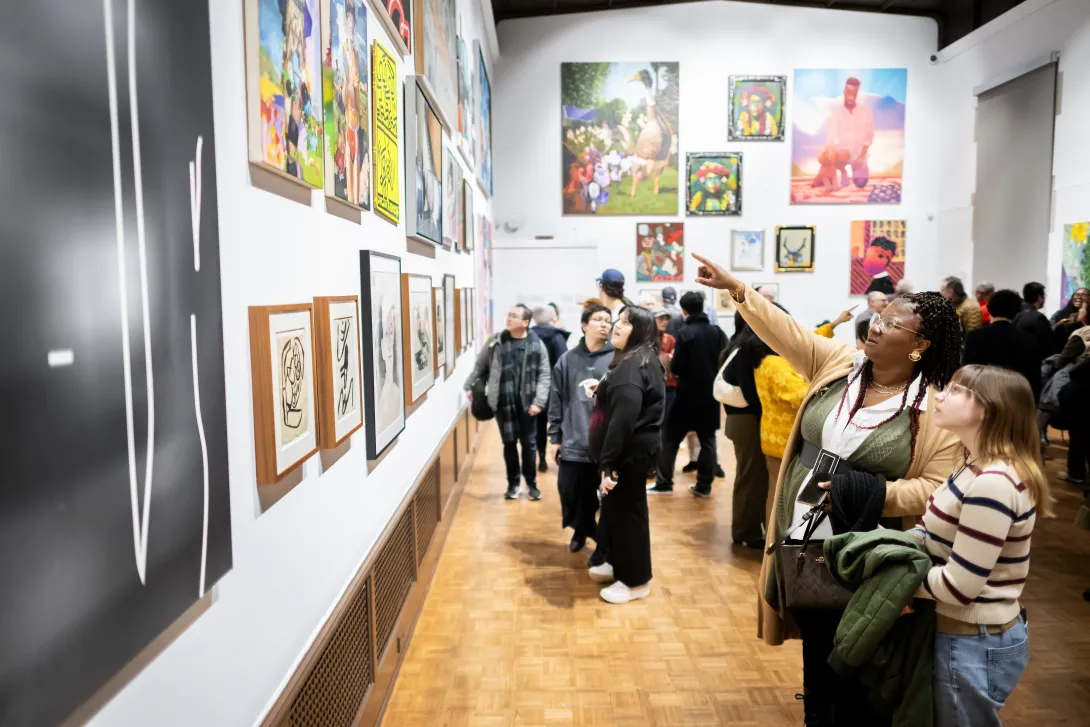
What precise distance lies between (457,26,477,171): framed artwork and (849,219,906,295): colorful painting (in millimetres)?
7861

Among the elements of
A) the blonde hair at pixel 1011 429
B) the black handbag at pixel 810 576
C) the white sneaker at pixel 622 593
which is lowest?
the white sneaker at pixel 622 593

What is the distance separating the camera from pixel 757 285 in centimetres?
1341

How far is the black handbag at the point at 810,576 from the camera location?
8.62 ft

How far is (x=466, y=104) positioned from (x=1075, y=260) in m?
8.31

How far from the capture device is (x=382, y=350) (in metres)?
3.66

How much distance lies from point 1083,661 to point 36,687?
4848mm

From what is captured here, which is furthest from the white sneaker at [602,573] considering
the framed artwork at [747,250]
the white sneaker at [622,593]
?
the framed artwork at [747,250]

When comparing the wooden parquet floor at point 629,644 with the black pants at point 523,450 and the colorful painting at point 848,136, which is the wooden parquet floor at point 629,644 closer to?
the black pants at point 523,450

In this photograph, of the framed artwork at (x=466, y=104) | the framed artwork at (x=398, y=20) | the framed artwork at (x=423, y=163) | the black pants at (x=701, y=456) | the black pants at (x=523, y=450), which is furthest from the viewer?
the framed artwork at (x=466, y=104)

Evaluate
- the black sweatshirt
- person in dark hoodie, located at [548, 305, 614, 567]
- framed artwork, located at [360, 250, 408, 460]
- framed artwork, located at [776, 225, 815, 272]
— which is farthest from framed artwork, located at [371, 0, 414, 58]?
framed artwork, located at [776, 225, 815, 272]

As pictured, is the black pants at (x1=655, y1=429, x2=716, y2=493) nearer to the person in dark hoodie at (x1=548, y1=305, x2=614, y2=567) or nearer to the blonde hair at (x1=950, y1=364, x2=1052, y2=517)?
the person in dark hoodie at (x1=548, y1=305, x2=614, y2=567)

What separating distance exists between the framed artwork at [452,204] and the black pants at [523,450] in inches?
68.4

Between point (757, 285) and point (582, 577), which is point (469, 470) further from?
point (757, 285)

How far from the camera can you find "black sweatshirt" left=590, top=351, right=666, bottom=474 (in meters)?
4.60
